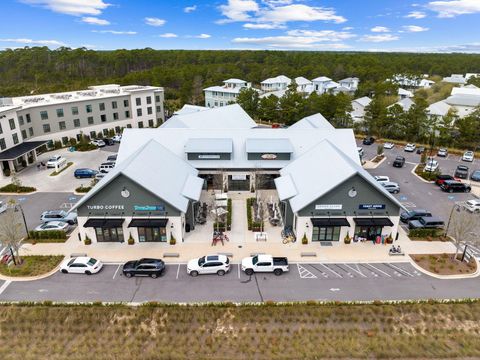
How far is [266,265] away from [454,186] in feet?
116

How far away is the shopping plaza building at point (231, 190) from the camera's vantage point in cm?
3356

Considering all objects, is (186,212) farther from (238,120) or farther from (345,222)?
(238,120)

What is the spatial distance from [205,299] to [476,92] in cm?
10446

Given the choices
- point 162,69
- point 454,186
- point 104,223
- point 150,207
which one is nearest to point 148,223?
point 150,207

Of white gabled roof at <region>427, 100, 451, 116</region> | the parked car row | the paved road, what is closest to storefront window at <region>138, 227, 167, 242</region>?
the parked car row

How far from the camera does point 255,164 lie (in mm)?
45156

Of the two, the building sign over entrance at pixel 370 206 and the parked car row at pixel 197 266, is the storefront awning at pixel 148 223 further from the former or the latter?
the building sign over entrance at pixel 370 206

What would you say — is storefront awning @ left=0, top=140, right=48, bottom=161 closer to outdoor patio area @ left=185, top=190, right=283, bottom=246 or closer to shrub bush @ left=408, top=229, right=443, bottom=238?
outdoor patio area @ left=185, top=190, right=283, bottom=246

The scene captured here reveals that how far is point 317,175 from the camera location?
3728 cm

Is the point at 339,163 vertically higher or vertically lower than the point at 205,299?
higher

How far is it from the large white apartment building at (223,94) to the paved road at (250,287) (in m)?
75.3

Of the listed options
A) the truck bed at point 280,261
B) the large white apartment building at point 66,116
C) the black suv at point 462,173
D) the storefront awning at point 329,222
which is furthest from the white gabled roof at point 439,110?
the large white apartment building at point 66,116

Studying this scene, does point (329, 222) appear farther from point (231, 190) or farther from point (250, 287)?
point (231, 190)

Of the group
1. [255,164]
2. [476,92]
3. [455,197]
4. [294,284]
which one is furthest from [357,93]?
[294,284]
